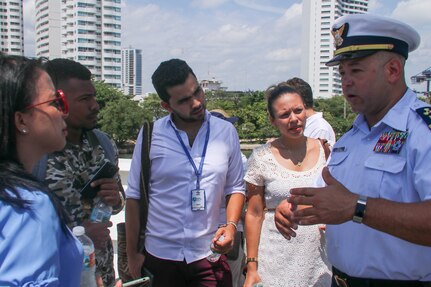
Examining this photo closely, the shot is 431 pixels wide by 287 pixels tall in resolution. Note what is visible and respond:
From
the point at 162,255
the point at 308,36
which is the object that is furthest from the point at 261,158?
the point at 308,36

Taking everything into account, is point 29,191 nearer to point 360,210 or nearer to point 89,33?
point 360,210

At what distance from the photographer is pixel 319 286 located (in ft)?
8.20

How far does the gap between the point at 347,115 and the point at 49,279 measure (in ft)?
214

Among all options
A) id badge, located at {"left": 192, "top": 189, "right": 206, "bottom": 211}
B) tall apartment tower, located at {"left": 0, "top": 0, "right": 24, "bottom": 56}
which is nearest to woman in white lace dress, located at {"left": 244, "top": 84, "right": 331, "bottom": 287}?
id badge, located at {"left": 192, "top": 189, "right": 206, "bottom": 211}

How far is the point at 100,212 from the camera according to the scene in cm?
203

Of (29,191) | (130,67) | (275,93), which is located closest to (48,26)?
(130,67)

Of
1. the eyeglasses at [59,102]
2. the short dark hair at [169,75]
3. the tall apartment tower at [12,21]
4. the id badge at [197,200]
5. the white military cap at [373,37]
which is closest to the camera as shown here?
the eyeglasses at [59,102]

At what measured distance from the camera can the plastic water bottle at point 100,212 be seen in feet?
6.61

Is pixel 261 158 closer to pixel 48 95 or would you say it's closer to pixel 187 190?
pixel 187 190

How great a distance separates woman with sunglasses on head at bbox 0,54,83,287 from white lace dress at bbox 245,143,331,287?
1500 millimetres

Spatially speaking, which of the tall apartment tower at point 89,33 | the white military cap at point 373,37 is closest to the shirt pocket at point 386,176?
the white military cap at point 373,37

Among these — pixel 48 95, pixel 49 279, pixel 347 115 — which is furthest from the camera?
pixel 347 115

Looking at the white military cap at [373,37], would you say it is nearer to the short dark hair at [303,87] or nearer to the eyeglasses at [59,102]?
the eyeglasses at [59,102]

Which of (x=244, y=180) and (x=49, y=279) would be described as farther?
(x=244, y=180)
